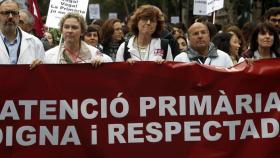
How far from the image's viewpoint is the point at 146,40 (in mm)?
8188

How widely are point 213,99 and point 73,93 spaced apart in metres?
1.31

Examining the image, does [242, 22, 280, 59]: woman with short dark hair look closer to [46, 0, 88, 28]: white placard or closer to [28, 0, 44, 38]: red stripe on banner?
[46, 0, 88, 28]: white placard

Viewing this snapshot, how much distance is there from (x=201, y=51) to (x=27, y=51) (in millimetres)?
1776

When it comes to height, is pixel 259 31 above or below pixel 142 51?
above

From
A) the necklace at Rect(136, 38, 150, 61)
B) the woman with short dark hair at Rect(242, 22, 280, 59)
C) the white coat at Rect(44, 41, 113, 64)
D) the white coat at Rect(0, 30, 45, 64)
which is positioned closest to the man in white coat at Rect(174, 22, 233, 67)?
the necklace at Rect(136, 38, 150, 61)

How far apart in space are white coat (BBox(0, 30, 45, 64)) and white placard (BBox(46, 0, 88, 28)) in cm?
327

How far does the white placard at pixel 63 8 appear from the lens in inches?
448

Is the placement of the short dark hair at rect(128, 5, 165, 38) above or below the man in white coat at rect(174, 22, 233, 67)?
above

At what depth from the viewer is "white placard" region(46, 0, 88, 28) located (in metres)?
11.4

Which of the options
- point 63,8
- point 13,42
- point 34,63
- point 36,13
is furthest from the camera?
point 36,13

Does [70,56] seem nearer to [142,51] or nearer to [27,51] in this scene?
[27,51]

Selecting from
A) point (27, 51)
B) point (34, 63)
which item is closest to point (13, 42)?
point (27, 51)

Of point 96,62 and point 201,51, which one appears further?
point 201,51

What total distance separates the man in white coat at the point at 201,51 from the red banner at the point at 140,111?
62cm
